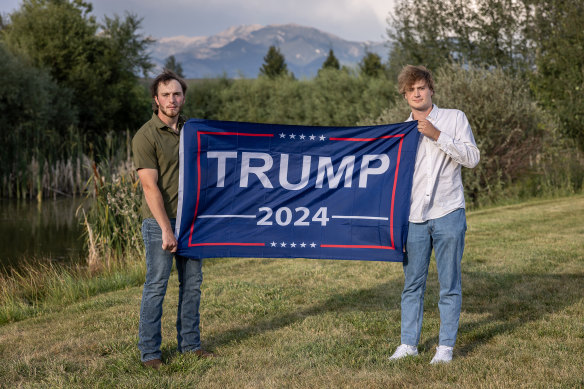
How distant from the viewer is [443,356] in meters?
4.40

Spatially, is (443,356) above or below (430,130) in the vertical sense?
below

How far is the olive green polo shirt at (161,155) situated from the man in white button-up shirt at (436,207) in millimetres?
1767

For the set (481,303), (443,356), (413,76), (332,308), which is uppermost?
(413,76)

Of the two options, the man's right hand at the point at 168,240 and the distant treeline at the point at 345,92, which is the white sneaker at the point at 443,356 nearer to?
the man's right hand at the point at 168,240

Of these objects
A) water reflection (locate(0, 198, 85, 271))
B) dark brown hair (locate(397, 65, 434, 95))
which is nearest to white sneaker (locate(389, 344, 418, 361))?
dark brown hair (locate(397, 65, 434, 95))

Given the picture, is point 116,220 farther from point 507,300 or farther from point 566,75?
point 566,75

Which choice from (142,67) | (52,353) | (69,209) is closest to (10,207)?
(69,209)

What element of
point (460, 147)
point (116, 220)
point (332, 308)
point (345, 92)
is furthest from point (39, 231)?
point (345, 92)

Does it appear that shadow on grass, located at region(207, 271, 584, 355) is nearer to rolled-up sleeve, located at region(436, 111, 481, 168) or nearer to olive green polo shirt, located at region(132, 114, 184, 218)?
olive green polo shirt, located at region(132, 114, 184, 218)

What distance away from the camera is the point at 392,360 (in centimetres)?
453

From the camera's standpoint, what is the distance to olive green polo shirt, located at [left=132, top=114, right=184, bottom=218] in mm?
4238

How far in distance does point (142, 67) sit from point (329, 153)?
3394cm

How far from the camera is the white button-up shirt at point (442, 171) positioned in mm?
4301

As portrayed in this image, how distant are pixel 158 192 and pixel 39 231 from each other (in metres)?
11.9
